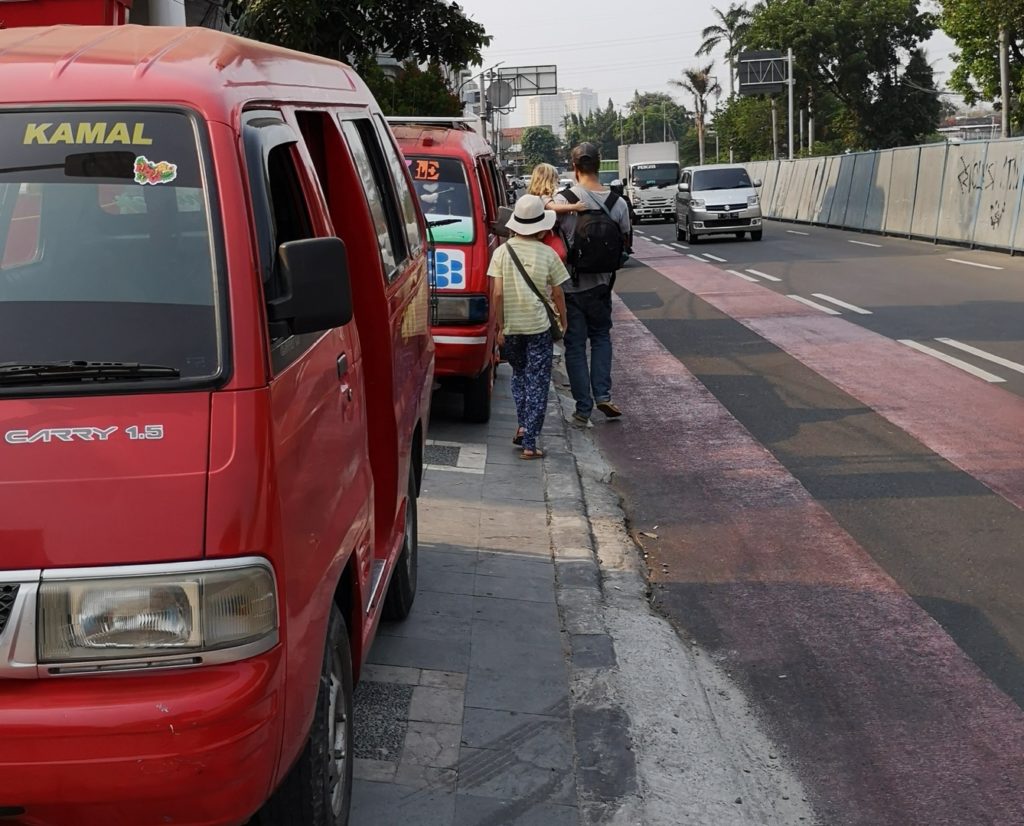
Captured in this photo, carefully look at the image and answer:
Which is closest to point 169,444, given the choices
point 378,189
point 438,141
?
point 378,189

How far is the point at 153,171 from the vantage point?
10.0 ft

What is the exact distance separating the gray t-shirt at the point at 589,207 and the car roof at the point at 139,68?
602cm

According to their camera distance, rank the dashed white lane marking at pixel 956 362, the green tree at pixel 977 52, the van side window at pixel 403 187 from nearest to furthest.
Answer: the van side window at pixel 403 187, the dashed white lane marking at pixel 956 362, the green tree at pixel 977 52

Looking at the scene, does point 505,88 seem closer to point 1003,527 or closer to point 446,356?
point 446,356

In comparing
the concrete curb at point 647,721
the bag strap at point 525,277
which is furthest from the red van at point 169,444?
the bag strap at point 525,277

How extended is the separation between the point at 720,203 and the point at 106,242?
29839 millimetres

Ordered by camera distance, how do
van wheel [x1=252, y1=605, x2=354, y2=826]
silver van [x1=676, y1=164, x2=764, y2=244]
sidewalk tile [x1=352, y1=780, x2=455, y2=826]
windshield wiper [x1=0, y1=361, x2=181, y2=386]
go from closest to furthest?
windshield wiper [x1=0, y1=361, x2=181, y2=386] → van wheel [x1=252, y1=605, x2=354, y2=826] → sidewalk tile [x1=352, y1=780, x2=455, y2=826] → silver van [x1=676, y1=164, x2=764, y2=244]

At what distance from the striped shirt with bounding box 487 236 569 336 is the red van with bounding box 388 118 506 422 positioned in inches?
24.1

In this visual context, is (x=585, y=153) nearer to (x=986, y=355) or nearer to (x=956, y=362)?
(x=956, y=362)

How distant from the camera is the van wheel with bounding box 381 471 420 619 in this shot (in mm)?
5328

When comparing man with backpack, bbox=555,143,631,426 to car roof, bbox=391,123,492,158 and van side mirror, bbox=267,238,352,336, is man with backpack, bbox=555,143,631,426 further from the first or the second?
van side mirror, bbox=267,238,352,336

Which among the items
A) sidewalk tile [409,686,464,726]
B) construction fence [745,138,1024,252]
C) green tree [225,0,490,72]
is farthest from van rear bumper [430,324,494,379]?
construction fence [745,138,1024,252]

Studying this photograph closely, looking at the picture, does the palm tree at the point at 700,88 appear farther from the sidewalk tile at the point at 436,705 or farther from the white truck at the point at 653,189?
the sidewalk tile at the point at 436,705

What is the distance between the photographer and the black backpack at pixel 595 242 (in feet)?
31.4
